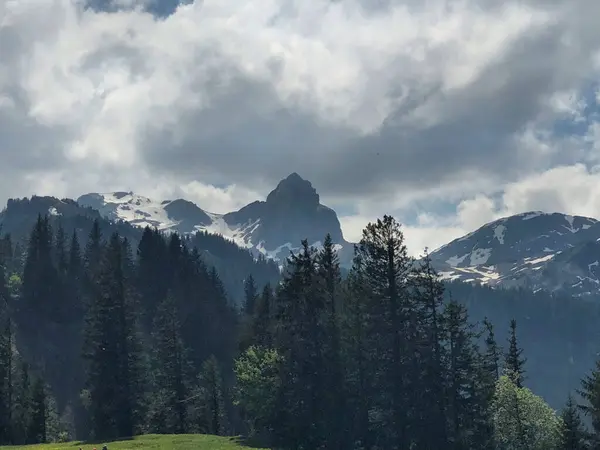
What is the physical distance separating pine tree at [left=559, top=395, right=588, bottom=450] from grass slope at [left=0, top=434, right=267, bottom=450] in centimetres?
2967

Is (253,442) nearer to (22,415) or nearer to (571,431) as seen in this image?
(571,431)

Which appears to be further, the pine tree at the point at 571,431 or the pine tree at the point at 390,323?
the pine tree at the point at 571,431

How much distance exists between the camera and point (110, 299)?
76.7m

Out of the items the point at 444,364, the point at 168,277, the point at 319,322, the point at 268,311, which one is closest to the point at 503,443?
the point at 444,364

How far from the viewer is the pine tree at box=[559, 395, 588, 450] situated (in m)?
66.6

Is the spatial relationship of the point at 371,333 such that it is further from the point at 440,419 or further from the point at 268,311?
the point at 268,311

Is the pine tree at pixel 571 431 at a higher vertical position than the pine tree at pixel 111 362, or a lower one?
lower

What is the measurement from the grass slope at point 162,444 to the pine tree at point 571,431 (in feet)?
97.4

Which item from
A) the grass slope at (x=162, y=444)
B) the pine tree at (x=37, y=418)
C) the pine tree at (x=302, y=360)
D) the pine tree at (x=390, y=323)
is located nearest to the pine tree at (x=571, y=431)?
the pine tree at (x=390, y=323)

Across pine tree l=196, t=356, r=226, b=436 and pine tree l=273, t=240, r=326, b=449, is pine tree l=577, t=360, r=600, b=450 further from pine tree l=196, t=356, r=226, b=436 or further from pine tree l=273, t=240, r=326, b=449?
pine tree l=196, t=356, r=226, b=436

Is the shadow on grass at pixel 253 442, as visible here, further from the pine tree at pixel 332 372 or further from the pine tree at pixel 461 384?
the pine tree at pixel 461 384

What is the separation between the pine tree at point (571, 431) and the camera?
66.6 metres

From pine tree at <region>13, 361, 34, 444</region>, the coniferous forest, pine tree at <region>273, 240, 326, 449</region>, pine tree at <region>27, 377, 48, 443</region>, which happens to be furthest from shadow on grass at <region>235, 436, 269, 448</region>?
pine tree at <region>27, 377, 48, 443</region>

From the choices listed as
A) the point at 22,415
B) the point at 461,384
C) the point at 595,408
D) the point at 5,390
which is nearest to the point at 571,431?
the point at 595,408
